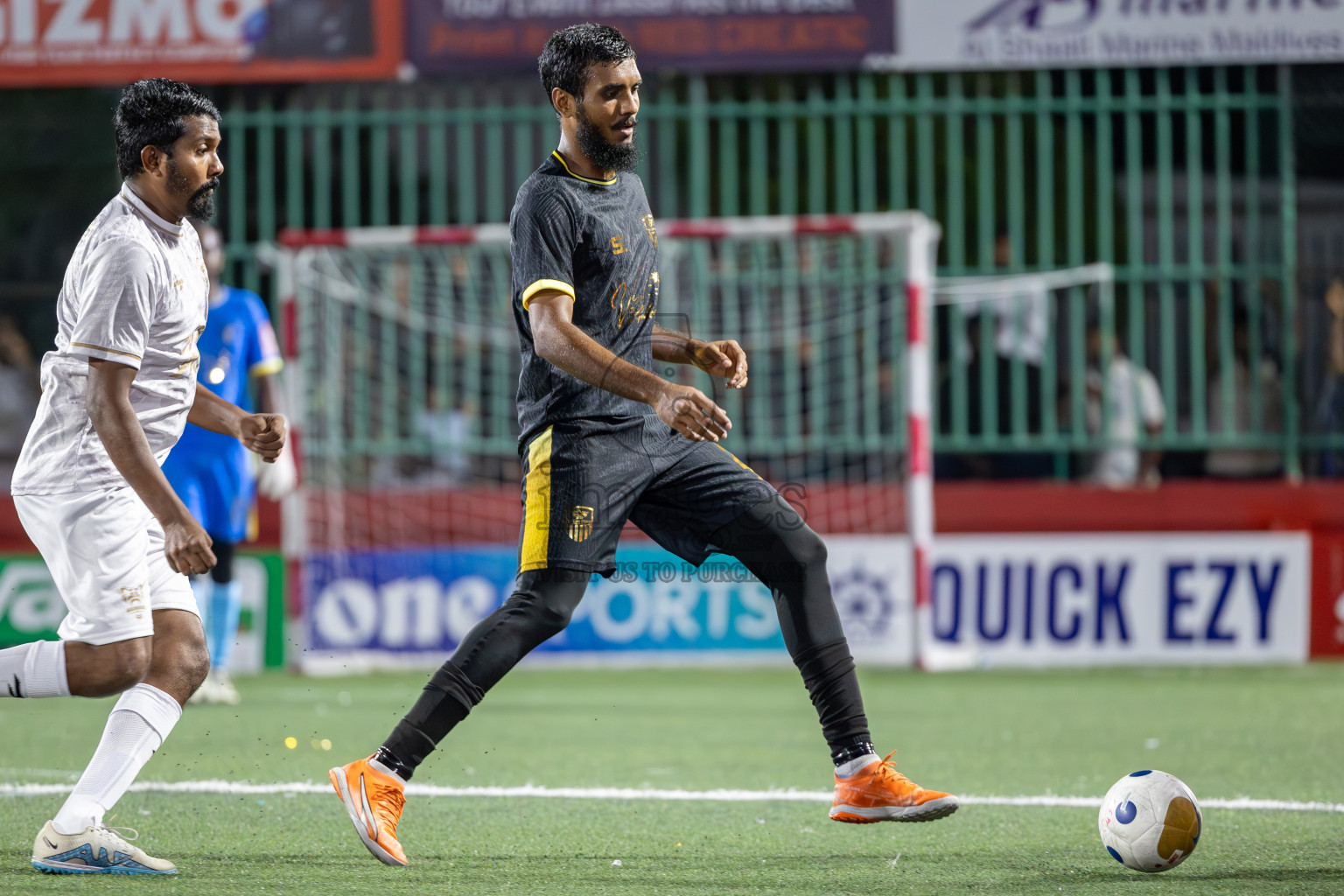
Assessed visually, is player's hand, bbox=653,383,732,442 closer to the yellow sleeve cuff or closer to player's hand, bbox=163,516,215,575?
the yellow sleeve cuff

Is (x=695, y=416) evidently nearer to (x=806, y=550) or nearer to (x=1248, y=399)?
(x=806, y=550)

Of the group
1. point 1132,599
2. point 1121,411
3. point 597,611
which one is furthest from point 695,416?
point 1121,411

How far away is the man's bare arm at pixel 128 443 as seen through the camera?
374 centimetres

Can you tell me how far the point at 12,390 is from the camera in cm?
1146

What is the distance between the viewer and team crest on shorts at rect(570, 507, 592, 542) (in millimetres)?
4246

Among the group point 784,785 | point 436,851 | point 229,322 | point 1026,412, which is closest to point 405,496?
point 229,322

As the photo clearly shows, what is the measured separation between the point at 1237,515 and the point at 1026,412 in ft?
4.64

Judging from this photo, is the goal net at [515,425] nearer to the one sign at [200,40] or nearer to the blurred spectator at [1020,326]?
the blurred spectator at [1020,326]

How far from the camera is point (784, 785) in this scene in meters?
5.60

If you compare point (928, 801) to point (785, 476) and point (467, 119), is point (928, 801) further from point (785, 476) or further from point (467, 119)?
point (467, 119)

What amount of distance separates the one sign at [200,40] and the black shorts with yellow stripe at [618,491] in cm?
725

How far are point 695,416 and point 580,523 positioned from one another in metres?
0.50

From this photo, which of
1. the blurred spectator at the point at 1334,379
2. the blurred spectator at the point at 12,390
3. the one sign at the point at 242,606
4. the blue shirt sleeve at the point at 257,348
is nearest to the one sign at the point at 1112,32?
the blurred spectator at the point at 1334,379

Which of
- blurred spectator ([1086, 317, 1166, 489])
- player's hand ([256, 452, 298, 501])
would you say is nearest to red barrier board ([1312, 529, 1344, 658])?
A: blurred spectator ([1086, 317, 1166, 489])
